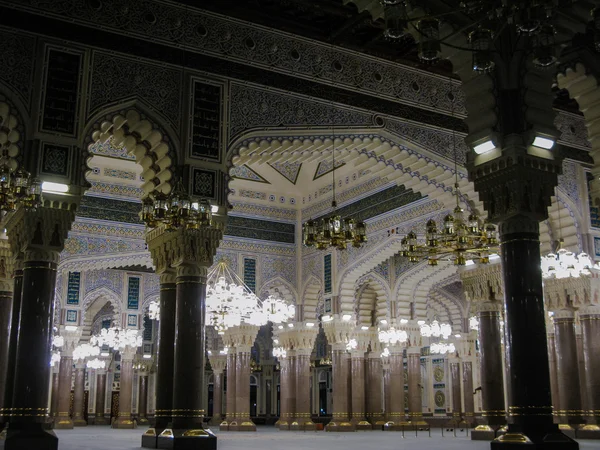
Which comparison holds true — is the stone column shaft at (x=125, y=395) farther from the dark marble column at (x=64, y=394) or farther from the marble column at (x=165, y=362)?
the marble column at (x=165, y=362)

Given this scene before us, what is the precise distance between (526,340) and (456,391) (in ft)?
52.8

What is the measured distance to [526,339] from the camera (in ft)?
23.1

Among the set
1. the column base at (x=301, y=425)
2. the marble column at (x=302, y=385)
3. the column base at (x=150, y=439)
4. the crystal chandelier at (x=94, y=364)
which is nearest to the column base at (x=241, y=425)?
the column base at (x=301, y=425)

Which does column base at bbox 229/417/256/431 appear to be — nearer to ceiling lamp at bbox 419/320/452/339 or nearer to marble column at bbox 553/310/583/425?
ceiling lamp at bbox 419/320/452/339

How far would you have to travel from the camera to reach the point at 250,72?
10.2 meters

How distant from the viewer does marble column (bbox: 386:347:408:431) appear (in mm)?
18172

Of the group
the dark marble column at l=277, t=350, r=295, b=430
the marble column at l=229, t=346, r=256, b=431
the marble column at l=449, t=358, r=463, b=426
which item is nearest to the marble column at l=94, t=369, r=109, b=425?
the marble column at l=229, t=346, r=256, b=431

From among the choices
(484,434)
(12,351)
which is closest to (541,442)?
(484,434)

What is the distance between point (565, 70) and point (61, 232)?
20.6 ft

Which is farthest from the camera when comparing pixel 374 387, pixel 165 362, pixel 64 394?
pixel 374 387

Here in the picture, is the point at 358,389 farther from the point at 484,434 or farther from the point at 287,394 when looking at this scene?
the point at 484,434

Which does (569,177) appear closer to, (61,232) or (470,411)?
(61,232)

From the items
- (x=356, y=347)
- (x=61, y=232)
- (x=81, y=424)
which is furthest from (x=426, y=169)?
(x=81, y=424)

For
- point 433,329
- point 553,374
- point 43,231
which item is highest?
point 43,231
